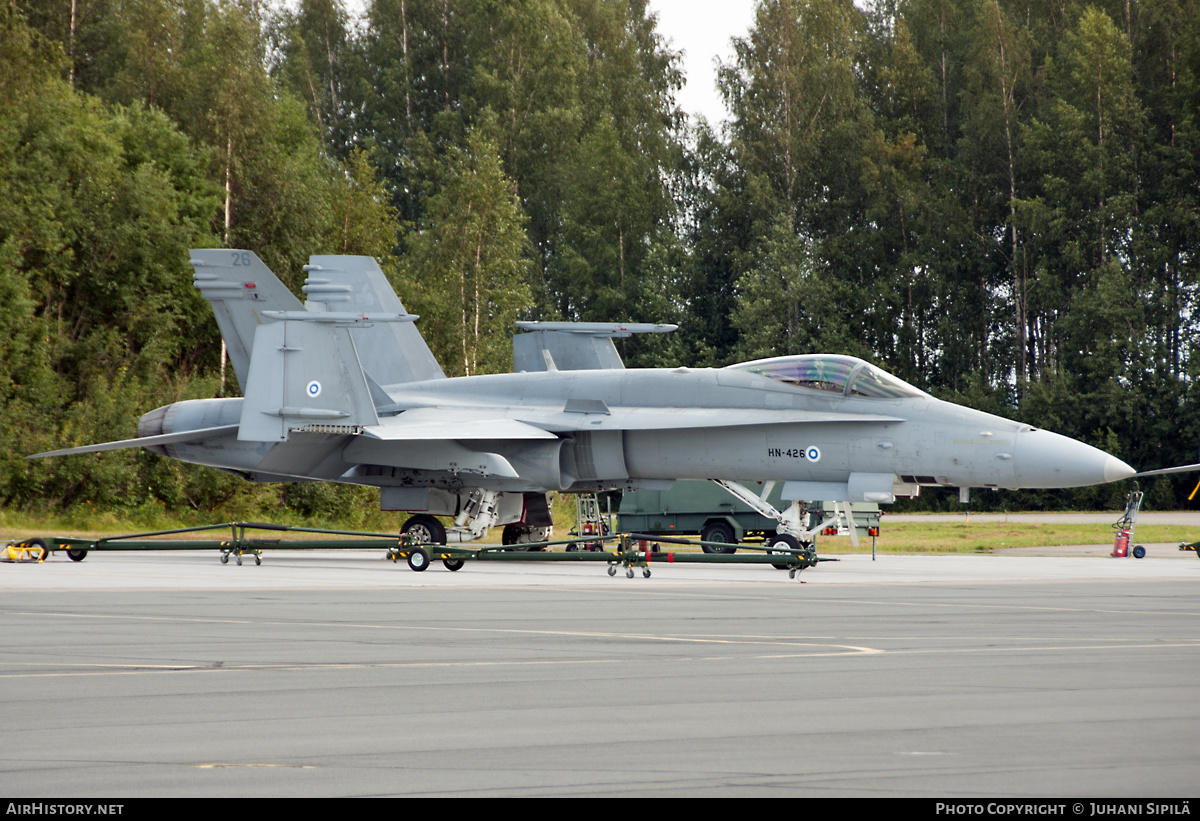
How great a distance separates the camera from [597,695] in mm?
6039

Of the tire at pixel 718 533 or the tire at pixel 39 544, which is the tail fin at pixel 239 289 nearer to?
the tire at pixel 39 544

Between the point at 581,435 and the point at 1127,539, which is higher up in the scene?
the point at 581,435

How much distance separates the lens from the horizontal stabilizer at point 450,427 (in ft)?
60.8

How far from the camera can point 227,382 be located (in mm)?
34156

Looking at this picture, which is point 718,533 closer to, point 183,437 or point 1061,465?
point 1061,465

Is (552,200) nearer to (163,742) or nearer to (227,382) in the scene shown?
(227,382)

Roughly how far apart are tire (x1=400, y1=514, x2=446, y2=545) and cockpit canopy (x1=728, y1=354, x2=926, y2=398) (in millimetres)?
5278

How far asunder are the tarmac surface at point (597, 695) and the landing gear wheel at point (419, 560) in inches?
150

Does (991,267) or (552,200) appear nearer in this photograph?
(991,267)

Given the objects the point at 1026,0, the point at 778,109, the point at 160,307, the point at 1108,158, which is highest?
the point at 1026,0

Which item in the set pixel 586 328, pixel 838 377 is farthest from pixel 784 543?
pixel 586 328

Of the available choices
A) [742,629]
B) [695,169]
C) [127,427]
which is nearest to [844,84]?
[695,169]

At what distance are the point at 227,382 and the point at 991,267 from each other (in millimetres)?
27559

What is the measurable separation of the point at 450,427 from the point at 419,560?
10.6 feet
